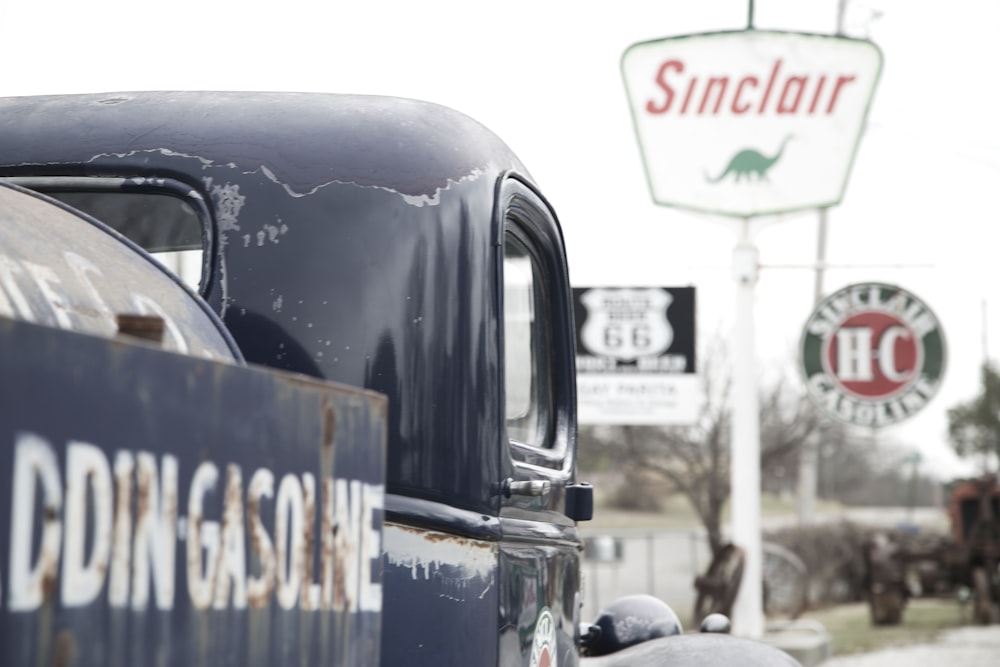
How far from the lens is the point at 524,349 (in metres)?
3.40

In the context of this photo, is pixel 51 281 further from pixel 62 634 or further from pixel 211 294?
pixel 211 294

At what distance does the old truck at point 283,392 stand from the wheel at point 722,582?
27.4 ft

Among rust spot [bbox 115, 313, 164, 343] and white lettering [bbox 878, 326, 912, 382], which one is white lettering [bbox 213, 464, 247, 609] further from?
white lettering [bbox 878, 326, 912, 382]

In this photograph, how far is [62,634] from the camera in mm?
1444

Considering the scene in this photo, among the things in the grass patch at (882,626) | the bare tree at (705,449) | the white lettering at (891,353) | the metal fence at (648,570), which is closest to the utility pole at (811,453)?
the metal fence at (648,570)

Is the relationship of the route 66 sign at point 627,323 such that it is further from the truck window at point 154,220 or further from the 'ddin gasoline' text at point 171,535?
the 'ddin gasoline' text at point 171,535

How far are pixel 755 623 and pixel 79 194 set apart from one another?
10.5 m

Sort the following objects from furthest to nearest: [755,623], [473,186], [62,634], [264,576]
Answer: [755,623] → [473,186] → [264,576] → [62,634]

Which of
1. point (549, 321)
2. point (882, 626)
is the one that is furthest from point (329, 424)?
point (882, 626)

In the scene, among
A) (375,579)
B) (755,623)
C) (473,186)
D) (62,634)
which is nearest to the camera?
(62,634)

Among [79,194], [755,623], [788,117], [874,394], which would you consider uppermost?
[788,117]

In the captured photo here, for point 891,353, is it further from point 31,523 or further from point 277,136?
point 31,523

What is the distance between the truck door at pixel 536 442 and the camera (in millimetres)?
3006

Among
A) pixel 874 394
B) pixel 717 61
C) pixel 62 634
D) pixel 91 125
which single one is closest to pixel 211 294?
pixel 91 125
